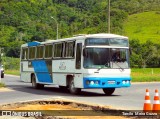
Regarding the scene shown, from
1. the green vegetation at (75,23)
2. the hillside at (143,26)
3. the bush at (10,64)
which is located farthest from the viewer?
the hillside at (143,26)

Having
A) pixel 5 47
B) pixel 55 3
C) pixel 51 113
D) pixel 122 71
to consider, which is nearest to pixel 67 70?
pixel 122 71

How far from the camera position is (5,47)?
107 metres

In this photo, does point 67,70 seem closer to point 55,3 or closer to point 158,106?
point 158,106

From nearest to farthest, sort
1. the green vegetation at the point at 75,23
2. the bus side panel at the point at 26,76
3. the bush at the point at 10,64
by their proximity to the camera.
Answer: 1. the bus side panel at the point at 26,76
2. the bush at the point at 10,64
3. the green vegetation at the point at 75,23

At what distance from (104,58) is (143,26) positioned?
10933 cm

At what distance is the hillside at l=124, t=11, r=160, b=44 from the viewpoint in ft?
389

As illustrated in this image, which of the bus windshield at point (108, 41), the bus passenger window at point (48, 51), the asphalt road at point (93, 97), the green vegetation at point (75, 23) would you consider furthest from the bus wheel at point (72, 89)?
the green vegetation at point (75, 23)

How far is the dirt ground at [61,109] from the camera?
41.2 feet

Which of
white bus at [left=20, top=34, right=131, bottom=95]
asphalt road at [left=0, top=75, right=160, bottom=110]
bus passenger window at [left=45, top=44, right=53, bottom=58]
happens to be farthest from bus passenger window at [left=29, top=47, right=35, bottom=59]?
white bus at [left=20, top=34, right=131, bottom=95]

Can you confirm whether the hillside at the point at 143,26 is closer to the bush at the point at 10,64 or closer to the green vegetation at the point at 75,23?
the green vegetation at the point at 75,23

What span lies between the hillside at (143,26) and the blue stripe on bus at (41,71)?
83.0 metres

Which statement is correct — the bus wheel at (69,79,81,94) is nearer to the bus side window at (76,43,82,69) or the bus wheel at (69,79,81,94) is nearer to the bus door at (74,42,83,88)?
the bus door at (74,42,83,88)

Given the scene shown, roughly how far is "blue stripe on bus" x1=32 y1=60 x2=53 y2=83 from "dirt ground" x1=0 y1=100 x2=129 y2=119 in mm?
10653

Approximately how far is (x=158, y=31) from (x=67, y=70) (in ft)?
331
